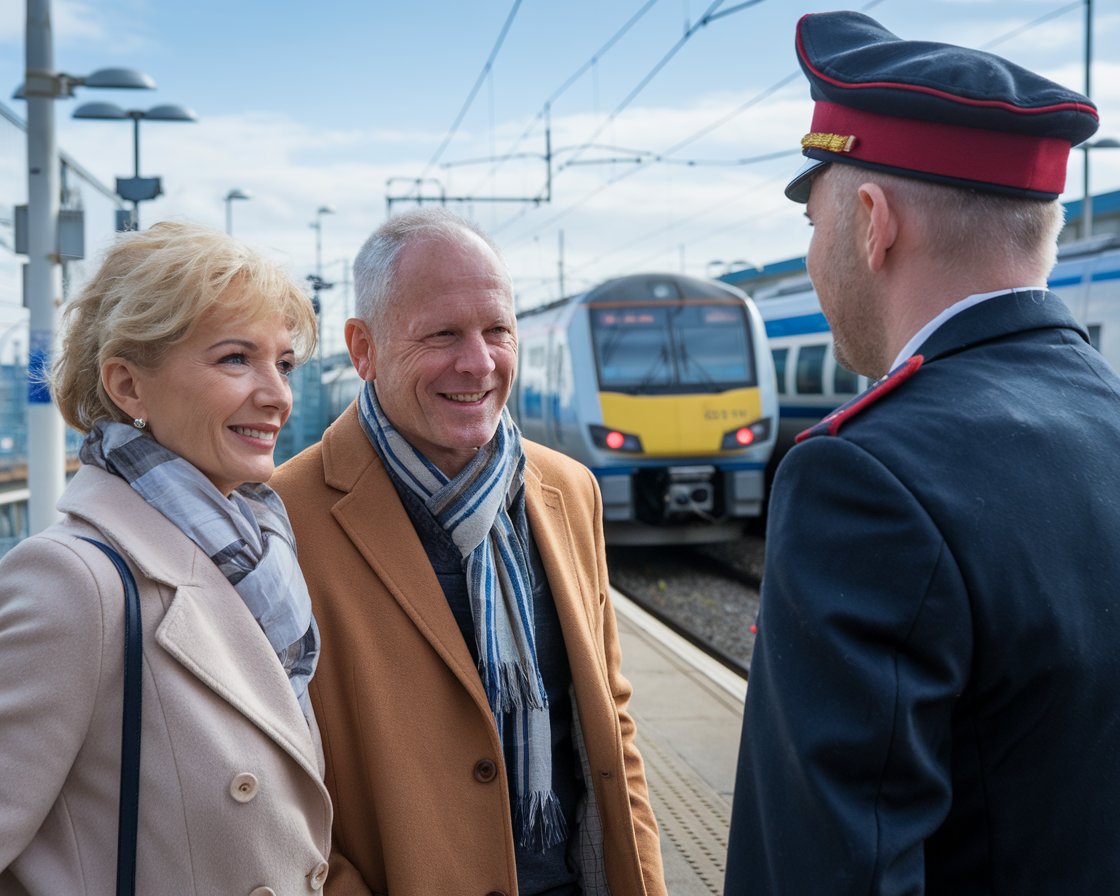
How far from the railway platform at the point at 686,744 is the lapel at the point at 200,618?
2.24 meters

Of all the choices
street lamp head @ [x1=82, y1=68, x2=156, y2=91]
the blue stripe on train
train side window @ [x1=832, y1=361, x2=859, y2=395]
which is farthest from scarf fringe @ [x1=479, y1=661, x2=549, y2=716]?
the blue stripe on train

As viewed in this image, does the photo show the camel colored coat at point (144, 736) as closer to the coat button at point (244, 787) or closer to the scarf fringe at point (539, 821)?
the coat button at point (244, 787)

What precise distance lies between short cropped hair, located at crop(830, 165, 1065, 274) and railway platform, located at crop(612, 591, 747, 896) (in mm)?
2578

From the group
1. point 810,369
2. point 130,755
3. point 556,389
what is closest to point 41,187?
point 556,389

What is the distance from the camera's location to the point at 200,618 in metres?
1.64

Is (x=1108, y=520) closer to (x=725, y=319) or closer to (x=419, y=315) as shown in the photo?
(x=419, y=315)

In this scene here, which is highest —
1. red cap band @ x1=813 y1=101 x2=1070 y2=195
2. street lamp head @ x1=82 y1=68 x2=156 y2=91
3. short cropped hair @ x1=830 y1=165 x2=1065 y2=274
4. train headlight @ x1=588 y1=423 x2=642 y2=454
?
street lamp head @ x1=82 y1=68 x2=156 y2=91

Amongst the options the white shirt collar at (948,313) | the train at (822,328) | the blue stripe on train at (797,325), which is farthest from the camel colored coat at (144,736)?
the blue stripe on train at (797,325)

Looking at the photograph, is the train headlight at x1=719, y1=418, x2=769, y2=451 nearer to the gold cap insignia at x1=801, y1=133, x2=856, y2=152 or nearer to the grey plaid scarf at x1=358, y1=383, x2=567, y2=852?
the grey plaid scarf at x1=358, y1=383, x2=567, y2=852

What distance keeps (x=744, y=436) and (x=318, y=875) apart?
1094cm

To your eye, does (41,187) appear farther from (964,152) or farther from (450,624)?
(964,152)

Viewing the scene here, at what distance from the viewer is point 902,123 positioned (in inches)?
53.4

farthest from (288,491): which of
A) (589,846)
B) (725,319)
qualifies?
(725,319)

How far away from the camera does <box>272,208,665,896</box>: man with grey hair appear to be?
1.98 m
